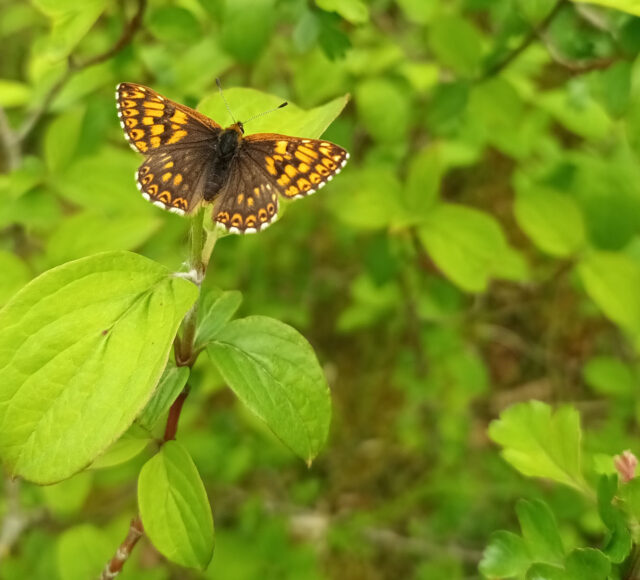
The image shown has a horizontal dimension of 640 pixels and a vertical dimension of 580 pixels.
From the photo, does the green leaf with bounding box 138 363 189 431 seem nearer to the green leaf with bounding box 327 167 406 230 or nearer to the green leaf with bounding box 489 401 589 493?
the green leaf with bounding box 489 401 589 493

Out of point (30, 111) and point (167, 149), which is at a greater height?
point (167, 149)

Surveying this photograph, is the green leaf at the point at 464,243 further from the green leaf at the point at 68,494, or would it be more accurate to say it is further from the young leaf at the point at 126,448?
the green leaf at the point at 68,494

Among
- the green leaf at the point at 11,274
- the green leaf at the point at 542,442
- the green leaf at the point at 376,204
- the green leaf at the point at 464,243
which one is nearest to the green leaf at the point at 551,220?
the green leaf at the point at 464,243

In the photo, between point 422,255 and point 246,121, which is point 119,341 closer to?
point 246,121

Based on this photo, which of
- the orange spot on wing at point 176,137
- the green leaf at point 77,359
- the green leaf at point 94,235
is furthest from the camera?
the green leaf at point 94,235

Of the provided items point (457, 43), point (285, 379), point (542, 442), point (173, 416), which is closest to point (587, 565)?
point (542, 442)

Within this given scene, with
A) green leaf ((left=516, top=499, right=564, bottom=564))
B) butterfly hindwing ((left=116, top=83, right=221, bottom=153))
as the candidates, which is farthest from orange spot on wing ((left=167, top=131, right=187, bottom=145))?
green leaf ((left=516, top=499, right=564, bottom=564))

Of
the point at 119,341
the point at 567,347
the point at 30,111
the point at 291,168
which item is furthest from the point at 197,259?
the point at 567,347
